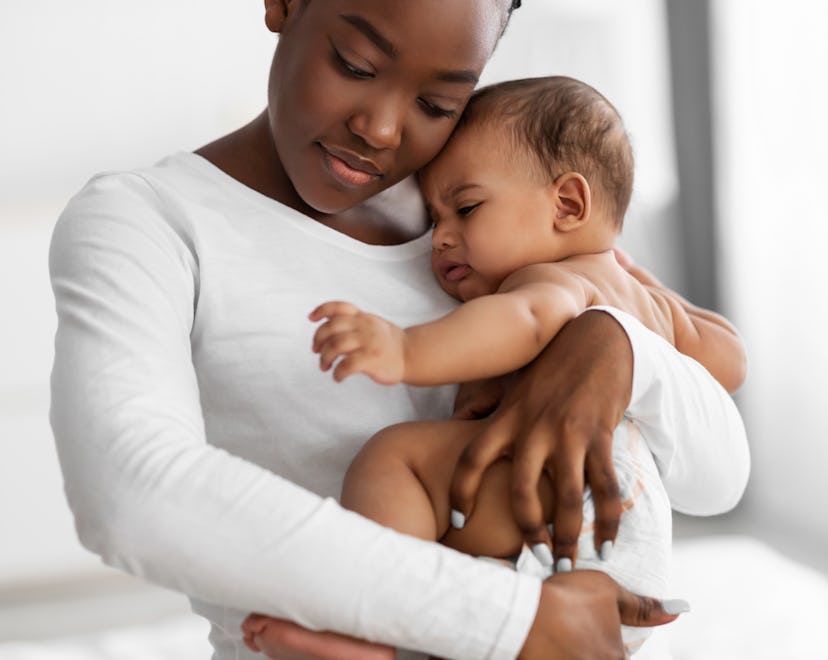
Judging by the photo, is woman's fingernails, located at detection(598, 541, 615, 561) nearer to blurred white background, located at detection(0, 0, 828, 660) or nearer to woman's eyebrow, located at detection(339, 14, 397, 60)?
woman's eyebrow, located at detection(339, 14, 397, 60)

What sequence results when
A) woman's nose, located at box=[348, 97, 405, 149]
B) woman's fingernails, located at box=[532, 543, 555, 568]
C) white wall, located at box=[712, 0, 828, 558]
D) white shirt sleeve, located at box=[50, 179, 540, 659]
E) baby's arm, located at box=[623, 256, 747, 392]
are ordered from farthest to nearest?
white wall, located at box=[712, 0, 828, 558]
baby's arm, located at box=[623, 256, 747, 392]
woman's nose, located at box=[348, 97, 405, 149]
woman's fingernails, located at box=[532, 543, 555, 568]
white shirt sleeve, located at box=[50, 179, 540, 659]

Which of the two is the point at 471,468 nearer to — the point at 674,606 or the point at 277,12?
the point at 674,606

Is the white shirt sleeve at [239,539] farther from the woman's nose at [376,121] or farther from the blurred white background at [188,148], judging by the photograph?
the blurred white background at [188,148]

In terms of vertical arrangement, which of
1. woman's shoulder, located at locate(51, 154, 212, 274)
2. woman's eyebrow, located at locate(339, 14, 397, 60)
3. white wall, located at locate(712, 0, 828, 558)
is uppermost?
woman's eyebrow, located at locate(339, 14, 397, 60)

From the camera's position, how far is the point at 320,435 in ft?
3.66

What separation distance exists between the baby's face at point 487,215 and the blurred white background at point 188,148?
5.08 feet

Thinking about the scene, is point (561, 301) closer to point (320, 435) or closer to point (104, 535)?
point (320, 435)

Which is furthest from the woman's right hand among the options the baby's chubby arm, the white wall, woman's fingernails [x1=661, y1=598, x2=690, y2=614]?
the white wall

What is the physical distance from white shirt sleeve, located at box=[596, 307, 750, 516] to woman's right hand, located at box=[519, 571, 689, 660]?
18 centimetres

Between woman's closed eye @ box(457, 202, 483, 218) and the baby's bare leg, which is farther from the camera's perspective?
woman's closed eye @ box(457, 202, 483, 218)

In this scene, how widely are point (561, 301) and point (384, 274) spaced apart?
0.70 ft

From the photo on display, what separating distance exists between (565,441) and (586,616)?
16 cm

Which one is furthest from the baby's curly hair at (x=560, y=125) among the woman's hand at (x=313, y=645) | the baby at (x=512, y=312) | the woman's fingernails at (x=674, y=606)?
the woman's hand at (x=313, y=645)

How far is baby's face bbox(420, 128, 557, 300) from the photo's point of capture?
3.96 feet
